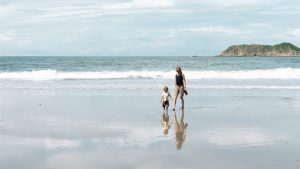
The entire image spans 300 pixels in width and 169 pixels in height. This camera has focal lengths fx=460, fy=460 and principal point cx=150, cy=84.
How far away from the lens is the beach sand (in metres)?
8.56

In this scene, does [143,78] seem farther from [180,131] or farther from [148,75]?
[180,131]

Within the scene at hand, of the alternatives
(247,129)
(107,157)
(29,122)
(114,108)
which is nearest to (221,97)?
(114,108)

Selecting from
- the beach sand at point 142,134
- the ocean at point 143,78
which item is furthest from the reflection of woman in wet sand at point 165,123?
the ocean at point 143,78

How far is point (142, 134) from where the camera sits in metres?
11.4

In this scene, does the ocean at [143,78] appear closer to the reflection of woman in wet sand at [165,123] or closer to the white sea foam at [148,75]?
the white sea foam at [148,75]

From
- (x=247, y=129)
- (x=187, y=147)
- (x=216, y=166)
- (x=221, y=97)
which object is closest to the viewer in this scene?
(x=216, y=166)

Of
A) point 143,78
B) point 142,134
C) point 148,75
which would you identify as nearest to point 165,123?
point 142,134

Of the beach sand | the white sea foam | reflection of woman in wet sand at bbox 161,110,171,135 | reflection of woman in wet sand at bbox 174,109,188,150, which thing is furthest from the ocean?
reflection of woman in wet sand at bbox 174,109,188,150

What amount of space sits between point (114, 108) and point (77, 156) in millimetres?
7893

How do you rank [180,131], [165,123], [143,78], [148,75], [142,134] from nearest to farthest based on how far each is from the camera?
[142,134], [180,131], [165,123], [143,78], [148,75]

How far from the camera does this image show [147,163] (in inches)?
→ 331

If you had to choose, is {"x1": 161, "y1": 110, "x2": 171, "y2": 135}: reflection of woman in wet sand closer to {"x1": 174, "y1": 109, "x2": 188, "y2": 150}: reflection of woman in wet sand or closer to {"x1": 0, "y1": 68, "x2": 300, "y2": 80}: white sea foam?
{"x1": 174, "y1": 109, "x2": 188, "y2": 150}: reflection of woman in wet sand

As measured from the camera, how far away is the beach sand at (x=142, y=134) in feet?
28.1

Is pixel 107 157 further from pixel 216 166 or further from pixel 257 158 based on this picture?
pixel 257 158
